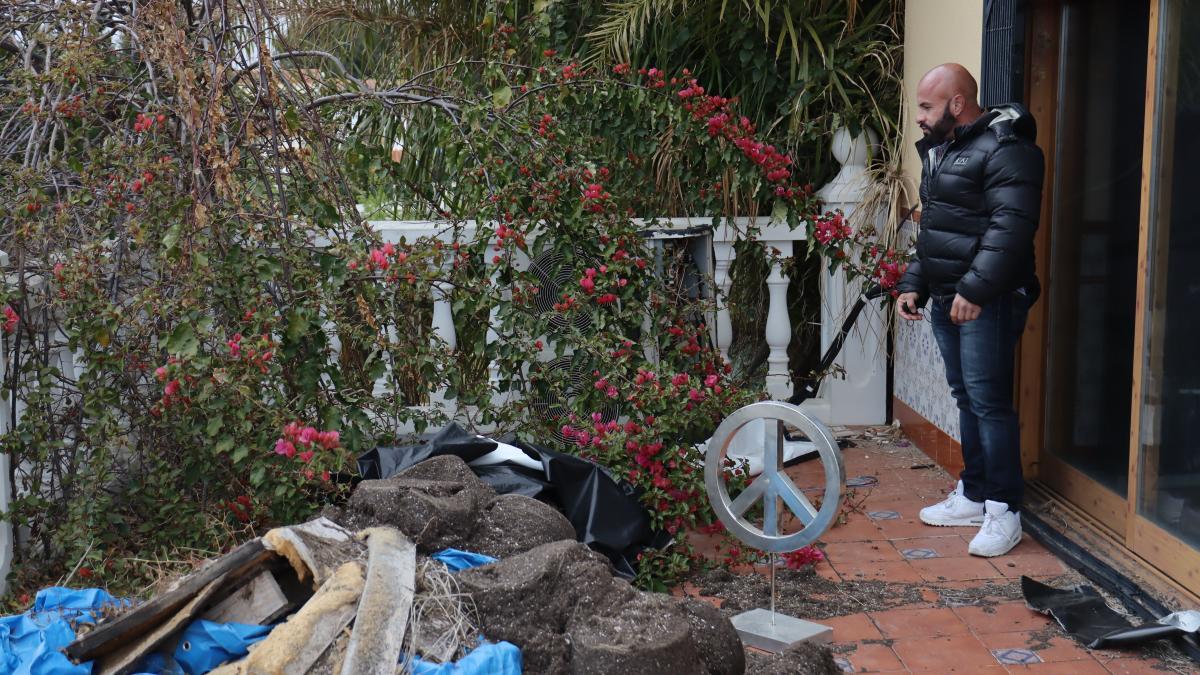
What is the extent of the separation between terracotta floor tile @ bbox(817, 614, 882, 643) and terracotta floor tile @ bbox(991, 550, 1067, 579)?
2.31ft

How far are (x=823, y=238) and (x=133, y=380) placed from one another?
106 inches

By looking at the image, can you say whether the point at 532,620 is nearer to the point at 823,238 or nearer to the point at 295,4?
the point at 823,238

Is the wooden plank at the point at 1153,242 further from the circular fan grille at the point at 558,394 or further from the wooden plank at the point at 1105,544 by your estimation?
the circular fan grille at the point at 558,394

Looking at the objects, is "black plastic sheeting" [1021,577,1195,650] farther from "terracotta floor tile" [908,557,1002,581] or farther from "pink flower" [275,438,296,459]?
"pink flower" [275,438,296,459]

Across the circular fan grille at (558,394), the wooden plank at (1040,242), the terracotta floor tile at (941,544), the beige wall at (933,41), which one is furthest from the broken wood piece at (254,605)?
the beige wall at (933,41)

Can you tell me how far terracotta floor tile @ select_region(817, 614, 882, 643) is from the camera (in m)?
3.72

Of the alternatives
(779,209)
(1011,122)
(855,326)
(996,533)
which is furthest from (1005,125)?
(855,326)

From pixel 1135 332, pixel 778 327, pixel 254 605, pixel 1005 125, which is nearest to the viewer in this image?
pixel 254 605

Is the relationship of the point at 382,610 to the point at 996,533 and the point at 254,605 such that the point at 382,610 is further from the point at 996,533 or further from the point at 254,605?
the point at 996,533

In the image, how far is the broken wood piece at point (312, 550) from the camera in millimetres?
3066

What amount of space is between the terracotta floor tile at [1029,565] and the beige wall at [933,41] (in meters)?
2.04

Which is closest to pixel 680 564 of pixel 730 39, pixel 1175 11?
pixel 1175 11

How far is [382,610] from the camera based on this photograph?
113 inches

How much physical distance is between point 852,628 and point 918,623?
22cm
